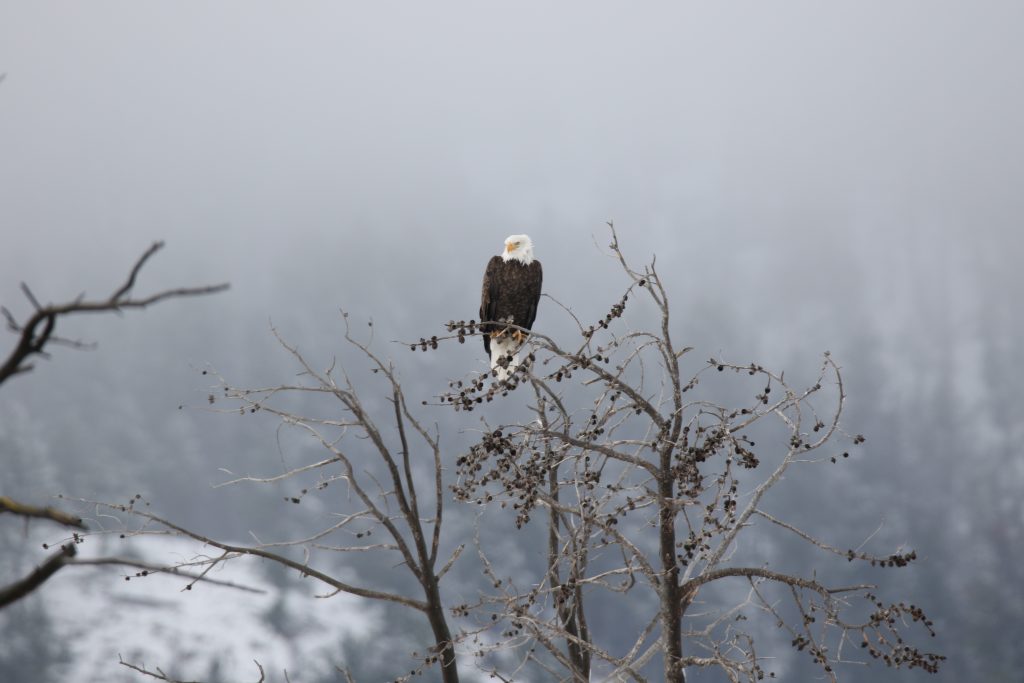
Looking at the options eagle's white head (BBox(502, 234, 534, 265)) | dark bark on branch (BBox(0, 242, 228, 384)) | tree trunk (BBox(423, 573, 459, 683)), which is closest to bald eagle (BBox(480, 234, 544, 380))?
eagle's white head (BBox(502, 234, 534, 265))

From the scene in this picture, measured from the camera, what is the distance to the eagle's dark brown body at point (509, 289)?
11.7 meters

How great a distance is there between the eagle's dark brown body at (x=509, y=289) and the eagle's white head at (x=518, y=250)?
5 cm

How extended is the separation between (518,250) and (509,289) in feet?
1.63

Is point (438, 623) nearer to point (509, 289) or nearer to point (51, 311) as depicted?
point (509, 289)

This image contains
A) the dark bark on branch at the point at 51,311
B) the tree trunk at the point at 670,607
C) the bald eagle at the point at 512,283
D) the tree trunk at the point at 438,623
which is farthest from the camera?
the bald eagle at the point at 512,283

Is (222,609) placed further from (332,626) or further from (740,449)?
(740,449)

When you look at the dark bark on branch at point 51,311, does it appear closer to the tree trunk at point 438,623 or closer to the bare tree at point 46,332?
the bare tree at point 46,332

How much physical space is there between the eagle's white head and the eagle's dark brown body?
47 mm

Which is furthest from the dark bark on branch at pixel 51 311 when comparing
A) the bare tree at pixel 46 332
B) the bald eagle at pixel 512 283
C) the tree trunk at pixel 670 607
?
the bald eagle at pixel 512 283

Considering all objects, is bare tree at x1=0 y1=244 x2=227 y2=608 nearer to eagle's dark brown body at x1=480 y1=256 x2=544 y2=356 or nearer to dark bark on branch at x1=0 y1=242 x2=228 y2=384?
dark bark on branch at x1=0 y1=242 x2=228 y2=384

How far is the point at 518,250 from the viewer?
11766 millimetres

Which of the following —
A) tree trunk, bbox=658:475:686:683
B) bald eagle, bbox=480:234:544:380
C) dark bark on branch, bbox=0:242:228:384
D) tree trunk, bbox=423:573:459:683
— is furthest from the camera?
bald eagle, bbox=480:234:544:380

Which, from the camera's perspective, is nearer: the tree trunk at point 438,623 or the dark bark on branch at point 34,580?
the dark bark on branch at point 34,580

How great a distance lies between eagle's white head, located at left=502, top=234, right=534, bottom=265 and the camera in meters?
11.7
